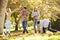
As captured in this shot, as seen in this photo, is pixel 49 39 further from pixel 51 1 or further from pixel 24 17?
pixel 51 1

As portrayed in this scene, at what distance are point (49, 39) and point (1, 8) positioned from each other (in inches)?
139

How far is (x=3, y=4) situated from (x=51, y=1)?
14027 millimetres

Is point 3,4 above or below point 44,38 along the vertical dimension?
above

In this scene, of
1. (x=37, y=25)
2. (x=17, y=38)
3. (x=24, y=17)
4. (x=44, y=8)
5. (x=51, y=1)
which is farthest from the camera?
(x=51, y=1)

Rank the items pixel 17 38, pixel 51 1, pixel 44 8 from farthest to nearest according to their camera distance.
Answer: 1. pixel 51 1
2. pixel 44 8
3. pixel 17 38

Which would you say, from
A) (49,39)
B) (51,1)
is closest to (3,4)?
(49,39)

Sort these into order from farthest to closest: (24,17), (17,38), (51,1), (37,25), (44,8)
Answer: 1. (51,1)
2. (44,8)
3. (37,25)
4. (24,17)
5. (17,38)

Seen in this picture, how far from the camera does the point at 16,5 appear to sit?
86.4ft

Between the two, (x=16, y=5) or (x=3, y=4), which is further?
(x=16, y=5)

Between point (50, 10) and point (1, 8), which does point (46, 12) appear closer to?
point (50, 10)

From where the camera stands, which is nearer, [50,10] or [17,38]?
[17,38]

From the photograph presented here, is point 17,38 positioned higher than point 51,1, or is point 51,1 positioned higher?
point 51,1

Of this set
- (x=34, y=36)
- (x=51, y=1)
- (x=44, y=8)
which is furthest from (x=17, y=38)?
(x=51, y=1)

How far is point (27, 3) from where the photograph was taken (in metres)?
26.0
